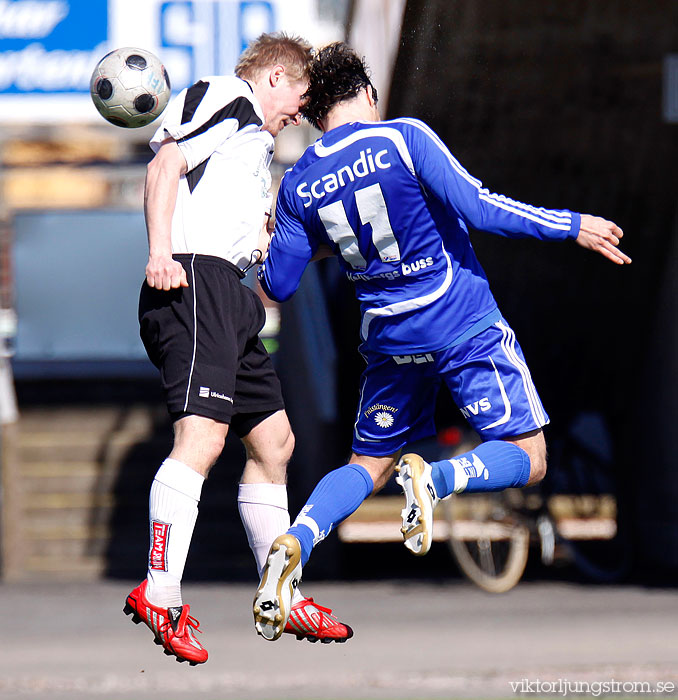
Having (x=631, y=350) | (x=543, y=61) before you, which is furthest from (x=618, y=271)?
(x=543, y=61)

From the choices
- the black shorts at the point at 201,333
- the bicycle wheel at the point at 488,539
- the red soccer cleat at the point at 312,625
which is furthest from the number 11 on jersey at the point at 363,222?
the bicycle wheel at the point at 488,539

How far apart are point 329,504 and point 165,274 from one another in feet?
3.10

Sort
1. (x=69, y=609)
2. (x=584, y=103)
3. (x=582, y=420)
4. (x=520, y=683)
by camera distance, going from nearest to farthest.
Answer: (x=520, y=683) → (x=584, y=103) → (x=69, y=609) → (x=582, y=420)

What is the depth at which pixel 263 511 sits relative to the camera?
4.36m

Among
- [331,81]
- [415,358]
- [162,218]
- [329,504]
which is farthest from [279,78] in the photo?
[329,504]

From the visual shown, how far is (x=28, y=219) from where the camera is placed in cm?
1460

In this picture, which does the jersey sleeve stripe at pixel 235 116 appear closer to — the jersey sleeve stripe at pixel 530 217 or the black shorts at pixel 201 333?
the black shorts at pixel 201 333

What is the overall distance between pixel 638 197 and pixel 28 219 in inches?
277

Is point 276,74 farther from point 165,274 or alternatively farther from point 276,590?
point 276,590

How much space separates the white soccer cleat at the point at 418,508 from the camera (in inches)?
152

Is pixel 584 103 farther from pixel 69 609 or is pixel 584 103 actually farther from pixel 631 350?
pixel 69 609

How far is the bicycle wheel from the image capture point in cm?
1185

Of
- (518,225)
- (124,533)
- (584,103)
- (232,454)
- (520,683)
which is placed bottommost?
(124,533)

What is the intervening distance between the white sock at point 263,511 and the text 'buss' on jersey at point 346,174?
1009mm
